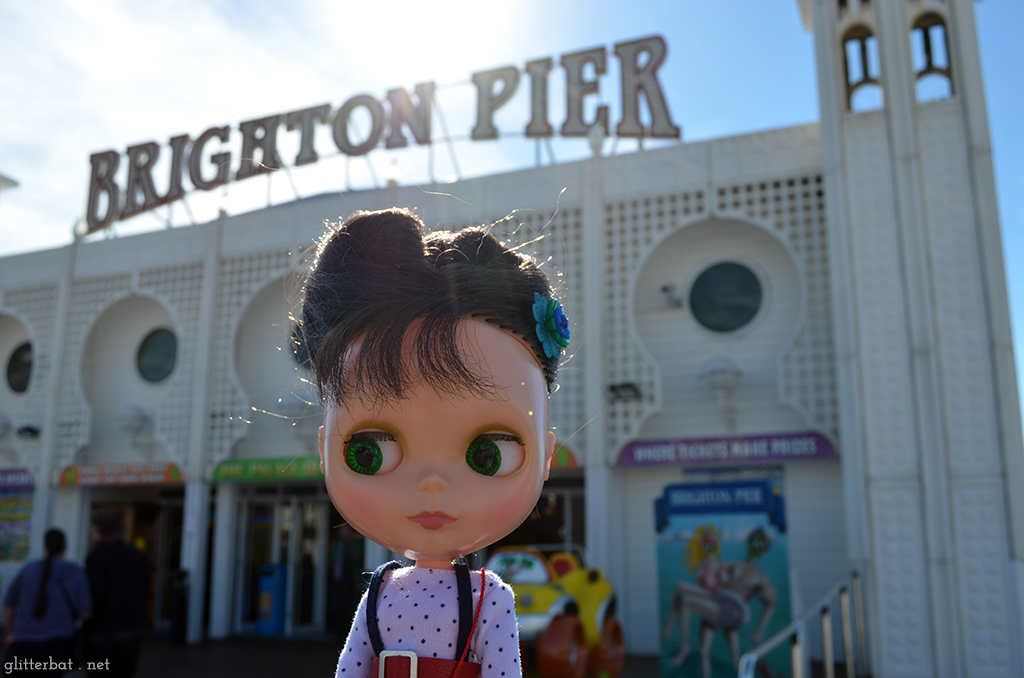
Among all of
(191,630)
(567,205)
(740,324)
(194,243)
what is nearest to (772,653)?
(740,324)

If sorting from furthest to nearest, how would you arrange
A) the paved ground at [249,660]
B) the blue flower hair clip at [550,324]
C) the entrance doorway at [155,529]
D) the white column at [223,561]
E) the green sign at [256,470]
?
the entrance doorway at [155,529] → the white column at [223,561] → the green sign at [256,470] → the paved ground at [249,660] → the blue flower hair clip at [550,324]

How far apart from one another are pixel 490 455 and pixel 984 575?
8.41 metres

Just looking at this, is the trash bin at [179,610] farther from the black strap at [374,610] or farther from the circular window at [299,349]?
the black strap at [374,610]

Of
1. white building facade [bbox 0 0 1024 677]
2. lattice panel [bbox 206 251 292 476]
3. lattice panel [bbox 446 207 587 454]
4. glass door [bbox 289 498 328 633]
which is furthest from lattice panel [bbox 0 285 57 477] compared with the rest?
lattice panel [bbox 446 207 587 454]

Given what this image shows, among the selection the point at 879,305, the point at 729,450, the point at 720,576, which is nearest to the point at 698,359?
Result: the point at 729,450

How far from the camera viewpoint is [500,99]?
534 inches

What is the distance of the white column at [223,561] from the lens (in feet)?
43.8

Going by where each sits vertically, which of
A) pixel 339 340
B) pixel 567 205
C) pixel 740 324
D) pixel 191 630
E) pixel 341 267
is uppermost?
pixel 567 205

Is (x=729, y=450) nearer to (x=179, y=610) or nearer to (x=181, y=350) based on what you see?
(x=179, y=610)

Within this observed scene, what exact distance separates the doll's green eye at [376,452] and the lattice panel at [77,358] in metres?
14.3

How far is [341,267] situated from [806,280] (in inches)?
389

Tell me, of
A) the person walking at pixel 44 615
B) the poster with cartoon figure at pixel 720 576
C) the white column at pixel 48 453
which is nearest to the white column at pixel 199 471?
the white column at pixel 48 453

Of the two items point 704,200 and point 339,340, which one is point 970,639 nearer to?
point 704,200

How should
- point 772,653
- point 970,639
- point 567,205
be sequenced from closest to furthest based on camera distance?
point 772,653, point 970,639, point 567,205
